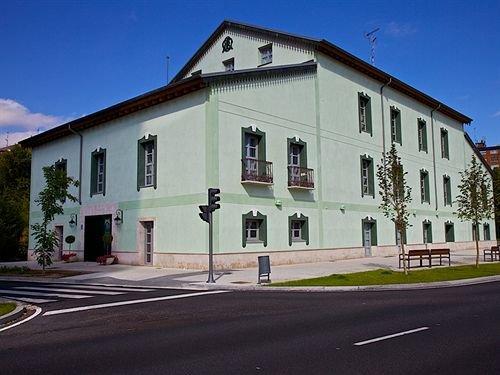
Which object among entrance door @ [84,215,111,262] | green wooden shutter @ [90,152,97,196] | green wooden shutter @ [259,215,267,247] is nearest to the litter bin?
green wooden shutter @ [259,215,267,247]

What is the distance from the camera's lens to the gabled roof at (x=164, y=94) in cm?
2136

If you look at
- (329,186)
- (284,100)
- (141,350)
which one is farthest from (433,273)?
(141,350)

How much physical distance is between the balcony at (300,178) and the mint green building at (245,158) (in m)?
0.08

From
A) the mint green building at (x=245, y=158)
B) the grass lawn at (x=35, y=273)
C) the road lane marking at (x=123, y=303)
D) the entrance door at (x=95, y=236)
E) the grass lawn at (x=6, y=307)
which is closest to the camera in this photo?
the grass lawn at (x=6, y=307)

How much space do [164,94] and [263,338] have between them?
17.3m

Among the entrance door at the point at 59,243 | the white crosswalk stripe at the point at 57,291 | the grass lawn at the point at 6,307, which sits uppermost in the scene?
the entrance door at the point at 59,243

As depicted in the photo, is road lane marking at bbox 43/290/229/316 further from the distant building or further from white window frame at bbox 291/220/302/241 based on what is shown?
the distant building

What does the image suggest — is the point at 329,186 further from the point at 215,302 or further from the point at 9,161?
the point at 9,161

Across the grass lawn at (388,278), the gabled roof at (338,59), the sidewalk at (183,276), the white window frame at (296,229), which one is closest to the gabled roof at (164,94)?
the gabled roof at (338,59)

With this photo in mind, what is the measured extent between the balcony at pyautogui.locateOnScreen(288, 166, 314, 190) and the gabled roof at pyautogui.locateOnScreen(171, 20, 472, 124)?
7133 mm

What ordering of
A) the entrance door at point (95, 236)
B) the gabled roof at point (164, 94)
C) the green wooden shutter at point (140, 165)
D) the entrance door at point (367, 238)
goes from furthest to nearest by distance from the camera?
the entrance door at point (367, 238) < the entrance door at point (95, 236) < the green wooden shutter at point (140, 165) < the gabled roof at point (164, 94)

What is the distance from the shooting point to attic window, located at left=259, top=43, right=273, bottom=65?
2982 centimetres

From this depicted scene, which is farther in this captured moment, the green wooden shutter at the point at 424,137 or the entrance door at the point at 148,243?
the green wooden shutter at the point at 424,137

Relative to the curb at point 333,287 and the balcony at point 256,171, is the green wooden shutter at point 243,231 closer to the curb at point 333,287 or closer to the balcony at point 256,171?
the balcony at point 256,171
